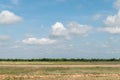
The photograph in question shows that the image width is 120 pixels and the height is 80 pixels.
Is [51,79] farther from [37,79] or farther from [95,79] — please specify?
[95,79]

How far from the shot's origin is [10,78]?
38.7 m

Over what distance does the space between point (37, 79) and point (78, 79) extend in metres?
4.85

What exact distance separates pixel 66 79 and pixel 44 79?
2.79 meters

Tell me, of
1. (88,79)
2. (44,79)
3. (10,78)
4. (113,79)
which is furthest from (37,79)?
(113,79)

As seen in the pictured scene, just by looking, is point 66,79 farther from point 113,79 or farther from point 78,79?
point 113,79

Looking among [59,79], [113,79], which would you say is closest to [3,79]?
[59,79]

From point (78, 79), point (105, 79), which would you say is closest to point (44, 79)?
point (78, 79)

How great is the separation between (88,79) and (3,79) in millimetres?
10012

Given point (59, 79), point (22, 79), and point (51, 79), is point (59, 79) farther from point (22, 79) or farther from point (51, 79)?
point (22, 79)

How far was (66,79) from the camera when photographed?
36.9 metres

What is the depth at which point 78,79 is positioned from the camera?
37.8 m

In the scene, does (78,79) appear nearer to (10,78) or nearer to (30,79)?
(30,79)

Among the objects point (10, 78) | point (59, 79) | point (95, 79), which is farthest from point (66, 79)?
point (10, 78)

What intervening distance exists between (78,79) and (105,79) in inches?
124
